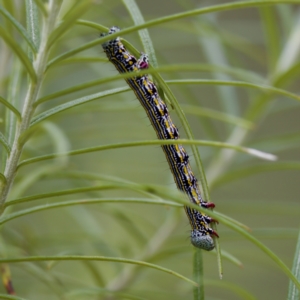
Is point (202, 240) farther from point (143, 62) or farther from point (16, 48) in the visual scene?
point (16, 48)

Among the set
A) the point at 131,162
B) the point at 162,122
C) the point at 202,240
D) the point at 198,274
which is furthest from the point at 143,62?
the point at 131,162

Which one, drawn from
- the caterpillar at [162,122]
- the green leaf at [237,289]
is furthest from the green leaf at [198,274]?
the caterpillar at [162,122]

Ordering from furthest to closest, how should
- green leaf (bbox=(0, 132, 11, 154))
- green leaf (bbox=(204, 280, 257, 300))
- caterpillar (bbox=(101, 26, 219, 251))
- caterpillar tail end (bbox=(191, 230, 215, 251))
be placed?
caterpillar (bbox=(101, 26, 219, 251)) < caterpillar tail end (bbox=(191, 230, 215, 251)) < green leaf (bbox=(204, 280, 257, 300)) < green leaf (bbox=(0, 132, 11, 154))

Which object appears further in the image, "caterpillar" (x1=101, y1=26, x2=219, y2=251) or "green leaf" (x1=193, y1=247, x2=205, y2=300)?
"caterpillar" (x1=101, y1=26, x2=219, y2=251)

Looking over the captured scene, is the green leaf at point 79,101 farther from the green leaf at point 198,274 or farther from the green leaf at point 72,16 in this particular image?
the green leaf at point 198,274

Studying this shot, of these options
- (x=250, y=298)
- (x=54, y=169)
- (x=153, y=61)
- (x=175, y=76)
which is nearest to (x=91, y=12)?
(x=175, y=76)

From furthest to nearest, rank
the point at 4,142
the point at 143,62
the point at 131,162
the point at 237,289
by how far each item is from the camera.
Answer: the point at 131,162 → the point at 143,62 → the point at 237,289 → the point at 4,142

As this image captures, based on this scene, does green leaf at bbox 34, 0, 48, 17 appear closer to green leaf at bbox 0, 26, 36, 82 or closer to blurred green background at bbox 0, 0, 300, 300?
green leaf at bbox 0, 26, 36, 82

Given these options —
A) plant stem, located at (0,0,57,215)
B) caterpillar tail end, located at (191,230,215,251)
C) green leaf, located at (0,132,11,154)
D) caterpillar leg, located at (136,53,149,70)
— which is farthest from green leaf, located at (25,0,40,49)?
caterpillar tail end, located at (191,230,215,251)

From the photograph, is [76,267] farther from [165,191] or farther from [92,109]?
[165,191]
